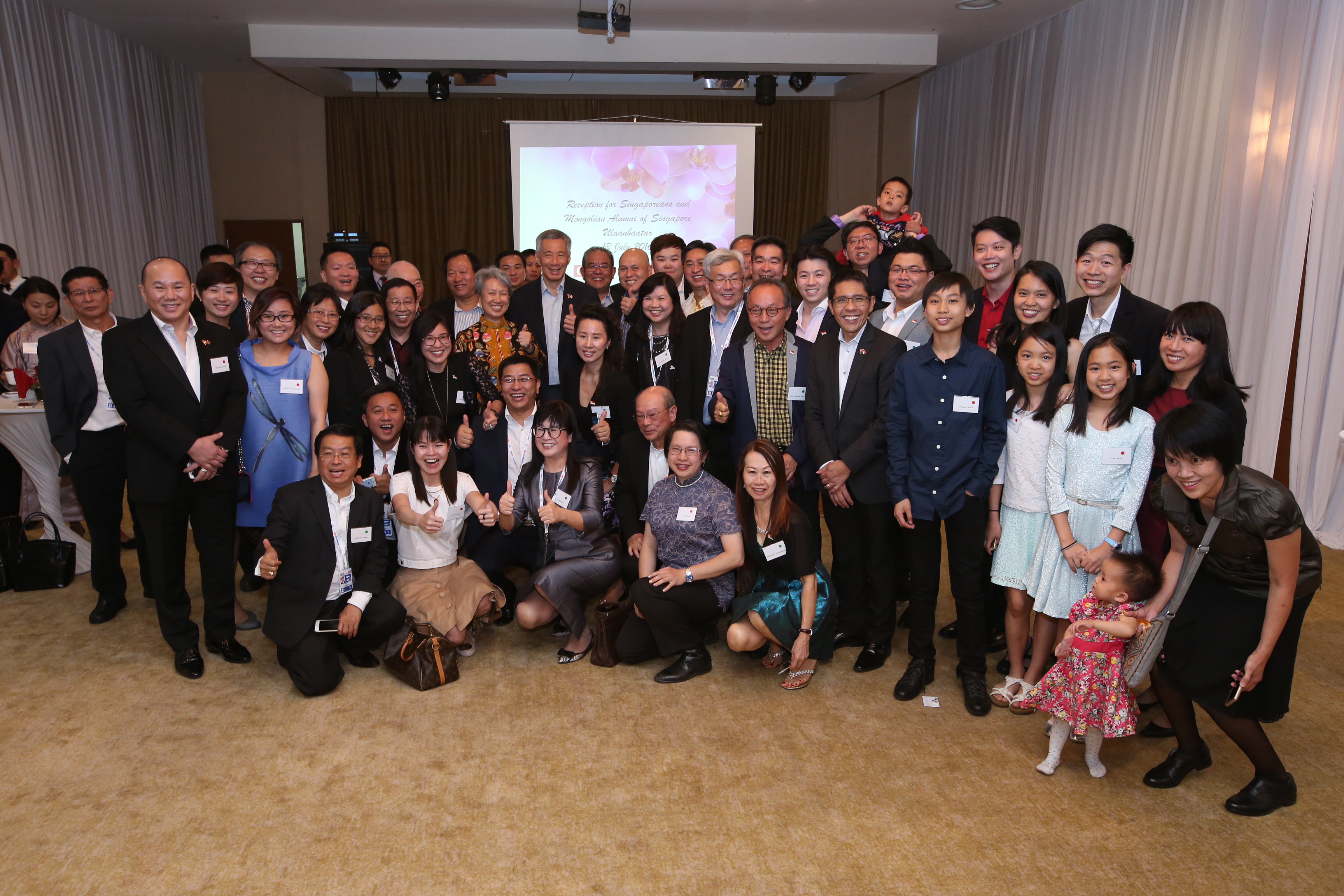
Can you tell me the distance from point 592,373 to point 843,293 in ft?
4.17

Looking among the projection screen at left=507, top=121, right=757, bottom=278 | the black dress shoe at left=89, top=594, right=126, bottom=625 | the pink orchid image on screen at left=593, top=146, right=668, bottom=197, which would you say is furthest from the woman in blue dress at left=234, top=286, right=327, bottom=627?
the pink orchid image on screen at left=593, top=146, right=668, bottom=197

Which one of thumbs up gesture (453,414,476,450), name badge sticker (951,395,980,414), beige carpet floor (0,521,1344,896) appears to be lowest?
beige carpet floor (0,521,1344,896)

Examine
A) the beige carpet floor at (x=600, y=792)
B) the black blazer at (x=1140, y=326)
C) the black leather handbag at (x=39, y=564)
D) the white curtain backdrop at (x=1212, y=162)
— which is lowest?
the beige carpet floor at (x=600, y=792)

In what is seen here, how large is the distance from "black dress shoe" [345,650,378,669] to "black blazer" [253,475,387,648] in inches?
7.8

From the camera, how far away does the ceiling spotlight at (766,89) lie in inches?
325

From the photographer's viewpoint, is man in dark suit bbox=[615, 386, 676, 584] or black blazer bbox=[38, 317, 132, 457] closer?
man in dark suit bbox=[615, 386, 676, 584]

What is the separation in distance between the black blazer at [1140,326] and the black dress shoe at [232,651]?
3.42 m

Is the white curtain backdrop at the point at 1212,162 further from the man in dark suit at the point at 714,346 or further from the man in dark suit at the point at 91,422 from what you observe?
the man in dark suit at the point at 91,422

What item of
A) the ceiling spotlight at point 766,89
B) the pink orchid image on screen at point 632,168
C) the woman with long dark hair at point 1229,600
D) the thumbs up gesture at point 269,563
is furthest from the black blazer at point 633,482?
the ceiling spotlight at point 766,89

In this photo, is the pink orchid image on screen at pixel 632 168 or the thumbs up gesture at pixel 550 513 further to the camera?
the pink orchid image on screen at pixel 632 168

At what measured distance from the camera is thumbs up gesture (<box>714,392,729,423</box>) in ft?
11.1

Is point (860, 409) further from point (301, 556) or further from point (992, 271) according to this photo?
point (301, 556)

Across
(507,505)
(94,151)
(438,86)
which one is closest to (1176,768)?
(507,505)

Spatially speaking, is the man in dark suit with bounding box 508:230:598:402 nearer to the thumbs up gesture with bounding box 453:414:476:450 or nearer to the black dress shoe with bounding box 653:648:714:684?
the thumbs up gesture with bounding box 453:414:476:450
